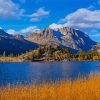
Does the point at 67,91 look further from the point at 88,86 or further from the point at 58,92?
the point at 88,86

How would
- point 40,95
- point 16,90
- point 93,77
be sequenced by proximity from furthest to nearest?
point 93,77
point 16,90
point 40,95

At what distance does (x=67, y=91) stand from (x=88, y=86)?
71.9 inches

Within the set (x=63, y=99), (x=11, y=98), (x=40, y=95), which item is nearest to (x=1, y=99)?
(x=11, y=98)

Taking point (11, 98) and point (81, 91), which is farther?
point (81, 91)

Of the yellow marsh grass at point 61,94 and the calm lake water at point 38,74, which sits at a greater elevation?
the yellow marsh grass at point 61,94

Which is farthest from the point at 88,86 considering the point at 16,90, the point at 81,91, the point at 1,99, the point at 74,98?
the point at 1,99

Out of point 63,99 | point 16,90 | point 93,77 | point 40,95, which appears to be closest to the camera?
point 63,99

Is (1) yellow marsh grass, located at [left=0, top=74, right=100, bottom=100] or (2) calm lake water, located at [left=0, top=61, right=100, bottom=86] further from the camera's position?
(2) calm lake water, located at [left=0, top=61, right=100, bottom=86]

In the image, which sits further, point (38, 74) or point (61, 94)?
point (38, 74)

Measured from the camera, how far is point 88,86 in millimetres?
16562

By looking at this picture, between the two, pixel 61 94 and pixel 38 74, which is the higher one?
pixel 61 94

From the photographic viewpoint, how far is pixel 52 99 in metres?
13.6

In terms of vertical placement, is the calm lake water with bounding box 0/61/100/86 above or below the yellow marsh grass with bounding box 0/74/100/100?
below

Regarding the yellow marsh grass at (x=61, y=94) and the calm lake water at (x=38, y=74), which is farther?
the calm lake water at (x=38, y=74)
